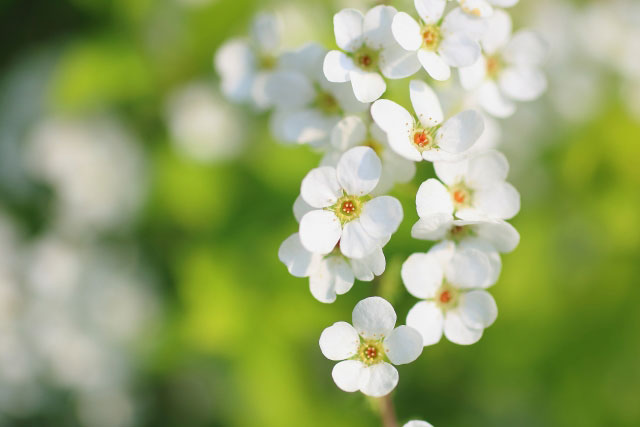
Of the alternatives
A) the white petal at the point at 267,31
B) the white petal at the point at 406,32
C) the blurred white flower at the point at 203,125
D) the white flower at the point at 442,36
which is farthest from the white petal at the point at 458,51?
the blurred white flower at the point at 203,125

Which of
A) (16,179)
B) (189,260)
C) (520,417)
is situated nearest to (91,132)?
(16,179)

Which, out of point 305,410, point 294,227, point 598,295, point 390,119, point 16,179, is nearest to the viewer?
point 390,119

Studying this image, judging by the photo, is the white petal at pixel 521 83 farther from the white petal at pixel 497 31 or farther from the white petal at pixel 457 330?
the white petal at pixel 457 330

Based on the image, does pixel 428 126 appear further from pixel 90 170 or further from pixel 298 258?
pixel 90 170

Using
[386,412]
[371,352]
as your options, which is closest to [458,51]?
[371,352]

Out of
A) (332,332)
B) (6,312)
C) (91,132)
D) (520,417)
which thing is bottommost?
(332,332)

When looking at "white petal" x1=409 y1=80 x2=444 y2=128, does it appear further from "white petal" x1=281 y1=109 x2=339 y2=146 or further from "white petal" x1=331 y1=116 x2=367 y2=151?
"white petal" x1=281 y1=109 x2=339 y2=146

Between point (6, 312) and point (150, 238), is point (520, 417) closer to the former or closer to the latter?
point (150, 238)
